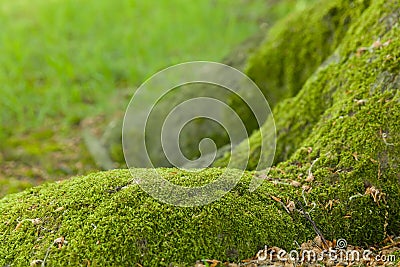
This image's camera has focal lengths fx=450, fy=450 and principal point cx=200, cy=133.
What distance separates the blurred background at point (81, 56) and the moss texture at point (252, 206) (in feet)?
11.4

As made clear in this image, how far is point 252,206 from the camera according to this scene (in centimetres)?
270

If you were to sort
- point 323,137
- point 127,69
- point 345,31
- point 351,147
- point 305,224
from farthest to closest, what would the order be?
point 127,69 → point 345,31 → point 323,137 → point 351,147 → point 305,224

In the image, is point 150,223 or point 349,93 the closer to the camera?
point 150,223

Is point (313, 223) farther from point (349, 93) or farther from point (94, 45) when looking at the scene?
point (94, 45)

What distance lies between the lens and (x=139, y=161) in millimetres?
6156

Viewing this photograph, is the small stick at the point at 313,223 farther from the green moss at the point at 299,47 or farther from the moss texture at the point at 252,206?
the green moss at the point at 299,47

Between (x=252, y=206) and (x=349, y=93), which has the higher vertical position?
(x=349, y=93)

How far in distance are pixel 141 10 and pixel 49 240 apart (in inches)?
333

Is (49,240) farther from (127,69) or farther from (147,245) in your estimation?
(127,69)

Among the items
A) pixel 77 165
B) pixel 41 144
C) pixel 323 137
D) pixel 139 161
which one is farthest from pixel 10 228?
pixel 41 144

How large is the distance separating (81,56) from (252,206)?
23.0ft

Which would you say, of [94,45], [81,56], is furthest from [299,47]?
[94,45]

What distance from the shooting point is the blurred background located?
277 inches

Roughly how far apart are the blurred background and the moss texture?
3.49 m
